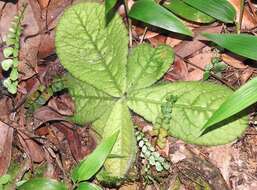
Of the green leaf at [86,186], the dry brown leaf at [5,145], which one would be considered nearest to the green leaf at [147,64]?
the green leaf at [86,186]

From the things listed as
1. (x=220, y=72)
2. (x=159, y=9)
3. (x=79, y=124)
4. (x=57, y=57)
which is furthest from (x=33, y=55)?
(x=220, y=72)

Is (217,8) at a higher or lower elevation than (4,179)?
higher

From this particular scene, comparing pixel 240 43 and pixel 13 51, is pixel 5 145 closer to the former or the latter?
pixel 13 51

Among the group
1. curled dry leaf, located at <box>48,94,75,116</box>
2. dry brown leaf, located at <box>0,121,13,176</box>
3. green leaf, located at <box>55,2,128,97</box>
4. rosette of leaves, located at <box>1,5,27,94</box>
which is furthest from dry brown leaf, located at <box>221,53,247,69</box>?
dry brown leaf, located at <box>0,121,13,176</box>

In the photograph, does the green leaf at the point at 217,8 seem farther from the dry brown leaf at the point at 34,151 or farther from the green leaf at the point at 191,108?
the dry brown leaf at the point at 34,151

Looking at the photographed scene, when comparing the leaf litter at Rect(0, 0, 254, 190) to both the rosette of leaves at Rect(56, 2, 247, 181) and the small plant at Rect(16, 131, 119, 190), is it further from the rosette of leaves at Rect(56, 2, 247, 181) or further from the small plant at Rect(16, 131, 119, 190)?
the small plant at Rect(16, 131, 119, 190)

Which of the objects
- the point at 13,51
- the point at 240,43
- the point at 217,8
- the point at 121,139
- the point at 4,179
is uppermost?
the point at 217,8

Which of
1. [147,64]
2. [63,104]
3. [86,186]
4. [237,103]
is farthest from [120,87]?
[237,103]
